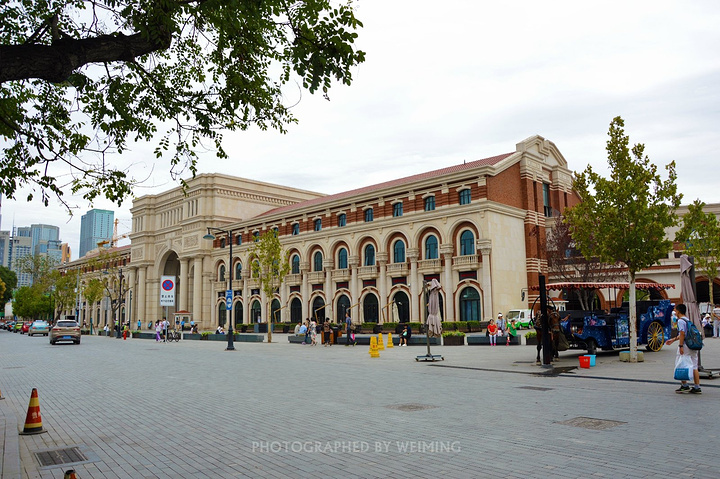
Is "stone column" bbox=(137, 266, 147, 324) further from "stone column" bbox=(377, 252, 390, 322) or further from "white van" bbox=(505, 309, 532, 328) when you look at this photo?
"white van" bbox=(505, 309, 532, 328)

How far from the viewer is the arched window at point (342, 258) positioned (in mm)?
53094

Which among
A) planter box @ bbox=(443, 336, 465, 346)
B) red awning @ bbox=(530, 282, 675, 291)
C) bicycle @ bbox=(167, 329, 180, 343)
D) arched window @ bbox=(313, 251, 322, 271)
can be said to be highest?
arched window @ bbox=(313, 251, 322, 271)

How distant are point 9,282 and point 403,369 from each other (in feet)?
411

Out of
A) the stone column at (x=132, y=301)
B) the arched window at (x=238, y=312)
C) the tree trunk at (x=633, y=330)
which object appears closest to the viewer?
the tree trunk at (x=633, y=330)

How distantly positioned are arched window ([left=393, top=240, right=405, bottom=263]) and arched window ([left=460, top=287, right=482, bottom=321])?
23.4 ft

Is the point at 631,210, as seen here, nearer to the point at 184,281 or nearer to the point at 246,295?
the point at 246,295

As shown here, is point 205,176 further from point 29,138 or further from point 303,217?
point 29,138

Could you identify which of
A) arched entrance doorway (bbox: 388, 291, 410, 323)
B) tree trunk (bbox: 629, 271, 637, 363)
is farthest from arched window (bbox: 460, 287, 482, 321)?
tree trunk (bbox: 629, 271, 637, 363)

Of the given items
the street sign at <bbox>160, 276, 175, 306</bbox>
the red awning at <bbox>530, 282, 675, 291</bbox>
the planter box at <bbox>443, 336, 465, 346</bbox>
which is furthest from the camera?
the street sign at <bbox>160, 276, 175, 306</bbox>

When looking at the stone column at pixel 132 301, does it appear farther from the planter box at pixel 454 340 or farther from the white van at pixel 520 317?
the planter box at pixel 454 340

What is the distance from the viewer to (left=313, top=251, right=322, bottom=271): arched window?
55719 mm

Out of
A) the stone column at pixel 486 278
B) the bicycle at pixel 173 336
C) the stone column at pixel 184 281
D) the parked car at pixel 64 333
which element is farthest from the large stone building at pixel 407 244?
the parked car at pixel 64 333

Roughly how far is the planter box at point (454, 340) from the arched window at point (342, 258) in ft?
84.0

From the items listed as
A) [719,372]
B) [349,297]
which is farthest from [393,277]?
[719,372]
